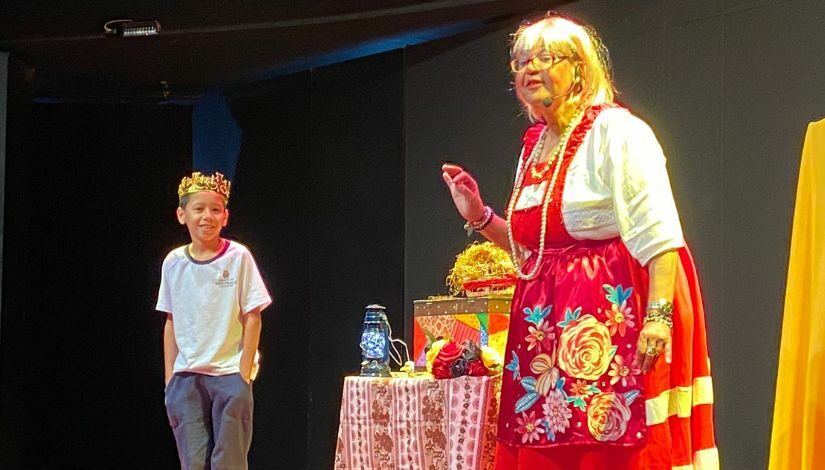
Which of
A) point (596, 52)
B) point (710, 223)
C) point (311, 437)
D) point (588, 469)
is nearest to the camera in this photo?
point (588, 469)

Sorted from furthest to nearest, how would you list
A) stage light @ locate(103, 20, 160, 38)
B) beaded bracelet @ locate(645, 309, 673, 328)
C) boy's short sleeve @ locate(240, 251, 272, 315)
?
stage light @ locate(103, 20, 160, 38)
boy's short sleeve @ locate(240, 251, 272, 315)
beaded bracelet @ locate(645, 309, 673, 328)

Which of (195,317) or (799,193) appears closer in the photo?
(799,193)

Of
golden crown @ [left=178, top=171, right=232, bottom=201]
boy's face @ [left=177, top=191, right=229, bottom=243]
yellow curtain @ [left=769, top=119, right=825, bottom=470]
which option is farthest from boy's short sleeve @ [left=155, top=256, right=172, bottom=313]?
yellow curtain @ [left=769, top=119, right=825, bottom=470]

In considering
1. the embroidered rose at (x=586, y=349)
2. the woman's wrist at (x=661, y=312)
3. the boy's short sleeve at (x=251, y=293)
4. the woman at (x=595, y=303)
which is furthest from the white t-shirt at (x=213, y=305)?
the woman's wrist at (x=661, y=312)

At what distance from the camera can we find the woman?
2170 millimetres

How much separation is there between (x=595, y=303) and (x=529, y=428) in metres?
0.28

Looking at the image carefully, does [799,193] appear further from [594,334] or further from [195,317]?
[195,317]

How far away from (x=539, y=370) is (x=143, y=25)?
155 inches

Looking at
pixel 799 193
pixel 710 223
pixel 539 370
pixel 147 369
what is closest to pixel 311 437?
pixel 147 369

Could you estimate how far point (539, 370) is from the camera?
7.54 ft

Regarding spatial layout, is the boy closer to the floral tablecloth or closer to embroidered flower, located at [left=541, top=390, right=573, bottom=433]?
the floral tablecloth

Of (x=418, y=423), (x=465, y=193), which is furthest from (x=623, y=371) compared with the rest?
(x=418, y=423)

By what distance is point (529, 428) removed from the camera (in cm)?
227

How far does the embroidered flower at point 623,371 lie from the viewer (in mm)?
2178
